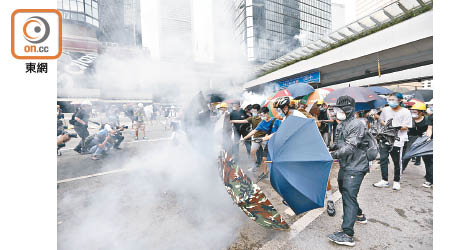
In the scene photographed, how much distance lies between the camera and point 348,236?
1.76 m

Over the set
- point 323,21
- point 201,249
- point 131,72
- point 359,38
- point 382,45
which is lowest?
point 201,249

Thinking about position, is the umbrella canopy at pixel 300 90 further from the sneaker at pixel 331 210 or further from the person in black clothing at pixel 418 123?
the sneaker at pixel 331 210

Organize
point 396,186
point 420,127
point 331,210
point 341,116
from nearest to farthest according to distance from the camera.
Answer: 1. point 341,116
2. point 331,210
3. point 396,186
4. point 420,127

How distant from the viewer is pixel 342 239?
1.75 metres

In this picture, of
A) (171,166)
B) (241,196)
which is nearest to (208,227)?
(241,196)

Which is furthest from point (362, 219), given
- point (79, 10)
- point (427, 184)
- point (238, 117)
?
point (79, 10)

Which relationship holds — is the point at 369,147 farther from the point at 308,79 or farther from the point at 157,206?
the point at 308,79

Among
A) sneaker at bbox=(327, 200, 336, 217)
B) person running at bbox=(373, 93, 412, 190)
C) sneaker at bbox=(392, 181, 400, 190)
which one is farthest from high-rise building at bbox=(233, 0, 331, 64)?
sneaker at bbox=(327, 200, 336, 217)

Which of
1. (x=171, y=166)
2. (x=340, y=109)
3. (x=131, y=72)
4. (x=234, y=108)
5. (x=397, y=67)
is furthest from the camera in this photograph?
(x=397, y=67)

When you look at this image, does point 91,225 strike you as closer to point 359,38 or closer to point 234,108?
point 234,108

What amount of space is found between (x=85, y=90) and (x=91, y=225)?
1108cm

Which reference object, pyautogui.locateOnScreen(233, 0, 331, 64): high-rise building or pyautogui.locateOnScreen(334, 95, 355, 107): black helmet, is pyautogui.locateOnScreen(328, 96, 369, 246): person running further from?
pyautogui.locateOnScreen(233, 0, 331, 64): high-rise building

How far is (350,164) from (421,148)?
5.80 feet

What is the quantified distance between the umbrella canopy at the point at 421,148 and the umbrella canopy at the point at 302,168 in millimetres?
2009
